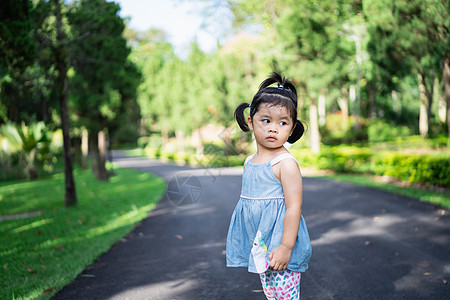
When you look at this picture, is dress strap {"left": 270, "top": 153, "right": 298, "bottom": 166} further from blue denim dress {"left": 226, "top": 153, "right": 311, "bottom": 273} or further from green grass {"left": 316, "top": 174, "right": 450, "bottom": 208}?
green grass {"left": 316, "top": 174, "right": 450, "bottom": 208}

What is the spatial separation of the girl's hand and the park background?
112 inches

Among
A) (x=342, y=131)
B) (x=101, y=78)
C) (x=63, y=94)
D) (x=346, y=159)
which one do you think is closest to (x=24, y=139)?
(x=101, y=78)

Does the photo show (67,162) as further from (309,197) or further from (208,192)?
(309,197)

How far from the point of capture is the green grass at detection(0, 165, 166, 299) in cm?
427

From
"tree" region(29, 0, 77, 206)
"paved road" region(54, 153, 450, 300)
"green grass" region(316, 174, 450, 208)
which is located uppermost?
"tree" region(29, 0, 77, 206)

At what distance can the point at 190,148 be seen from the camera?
38500 millimetres

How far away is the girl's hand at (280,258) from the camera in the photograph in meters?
2.17

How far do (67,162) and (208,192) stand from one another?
4.64 metres

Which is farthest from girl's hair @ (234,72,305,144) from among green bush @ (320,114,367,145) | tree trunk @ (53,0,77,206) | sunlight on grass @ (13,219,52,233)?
green bush @ (320,114,367,145)

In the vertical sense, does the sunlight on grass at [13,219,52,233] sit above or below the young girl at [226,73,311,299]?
below

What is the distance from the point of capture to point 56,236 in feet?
21.7

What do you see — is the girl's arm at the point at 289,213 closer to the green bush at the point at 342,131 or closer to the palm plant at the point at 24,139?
the palm plant at the point at 24,139

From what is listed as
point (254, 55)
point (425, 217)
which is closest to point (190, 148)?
point (254, 55)

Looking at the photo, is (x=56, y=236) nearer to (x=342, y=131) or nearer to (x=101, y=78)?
(x=101, y=78)
